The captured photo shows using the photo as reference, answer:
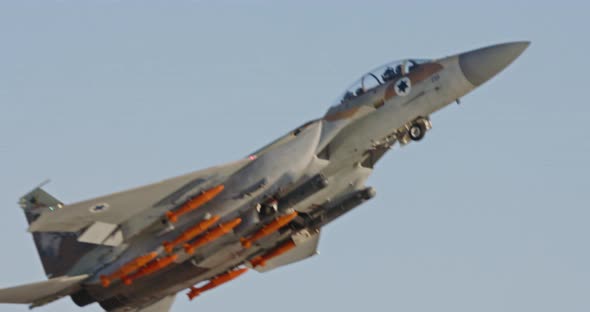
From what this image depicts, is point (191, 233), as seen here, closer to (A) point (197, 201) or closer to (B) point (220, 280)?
(A) point (197, 201)

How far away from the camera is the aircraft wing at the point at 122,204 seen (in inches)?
1237

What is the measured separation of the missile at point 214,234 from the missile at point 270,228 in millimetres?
879

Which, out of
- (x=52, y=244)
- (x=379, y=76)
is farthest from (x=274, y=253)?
(x=52, y=244)

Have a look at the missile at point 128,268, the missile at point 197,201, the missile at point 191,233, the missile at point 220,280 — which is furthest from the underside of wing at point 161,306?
the missile at point 197,201

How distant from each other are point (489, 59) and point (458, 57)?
2.67 feet

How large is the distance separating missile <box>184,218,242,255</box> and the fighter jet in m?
0.03

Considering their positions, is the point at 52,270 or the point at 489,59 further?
the point at 52,270

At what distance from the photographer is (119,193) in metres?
31.4

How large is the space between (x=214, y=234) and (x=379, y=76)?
5.81 m

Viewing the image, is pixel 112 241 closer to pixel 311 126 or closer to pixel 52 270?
pixel 52 270

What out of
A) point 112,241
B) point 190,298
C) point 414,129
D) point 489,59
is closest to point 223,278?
point 190,298

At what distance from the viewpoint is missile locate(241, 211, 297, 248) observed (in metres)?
32.5

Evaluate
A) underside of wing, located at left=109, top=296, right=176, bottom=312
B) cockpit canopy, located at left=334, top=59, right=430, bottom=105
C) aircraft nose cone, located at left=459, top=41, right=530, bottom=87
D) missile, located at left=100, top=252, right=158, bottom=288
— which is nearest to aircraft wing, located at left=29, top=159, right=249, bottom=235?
missile, located at left=100, top=252, right=158, bottom=288

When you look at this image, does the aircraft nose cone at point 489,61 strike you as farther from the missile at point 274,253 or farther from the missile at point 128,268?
the missile at point 128,268
